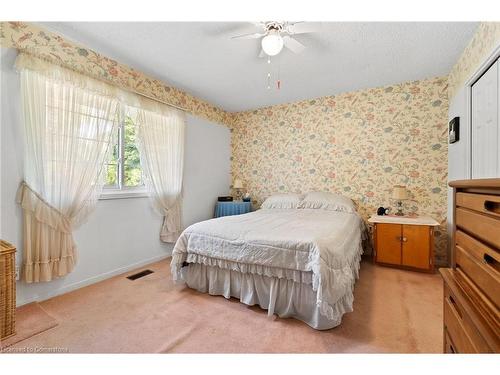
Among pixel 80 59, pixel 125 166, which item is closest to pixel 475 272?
pixel 125 166

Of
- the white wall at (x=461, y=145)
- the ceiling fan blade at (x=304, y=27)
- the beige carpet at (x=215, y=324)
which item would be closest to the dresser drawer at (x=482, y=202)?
the beige carpet at (x=215, y=324)

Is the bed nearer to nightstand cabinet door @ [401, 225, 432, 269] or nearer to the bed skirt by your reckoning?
the bed skirt

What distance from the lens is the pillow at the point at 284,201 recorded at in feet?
11.5

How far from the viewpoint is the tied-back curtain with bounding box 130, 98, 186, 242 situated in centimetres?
282

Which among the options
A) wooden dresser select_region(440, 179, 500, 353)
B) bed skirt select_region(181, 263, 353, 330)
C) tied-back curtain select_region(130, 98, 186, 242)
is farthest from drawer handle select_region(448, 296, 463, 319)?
tied-back curtain select_region(130, 98, 186, 242)

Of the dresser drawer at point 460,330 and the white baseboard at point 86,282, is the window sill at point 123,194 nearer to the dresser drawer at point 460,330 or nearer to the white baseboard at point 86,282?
the white baseboard at point 86,282

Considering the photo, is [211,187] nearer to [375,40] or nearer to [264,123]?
[264,123]

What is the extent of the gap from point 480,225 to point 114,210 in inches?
114

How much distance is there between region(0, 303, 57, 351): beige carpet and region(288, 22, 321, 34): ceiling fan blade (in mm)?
2925

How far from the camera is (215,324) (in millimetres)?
1669
